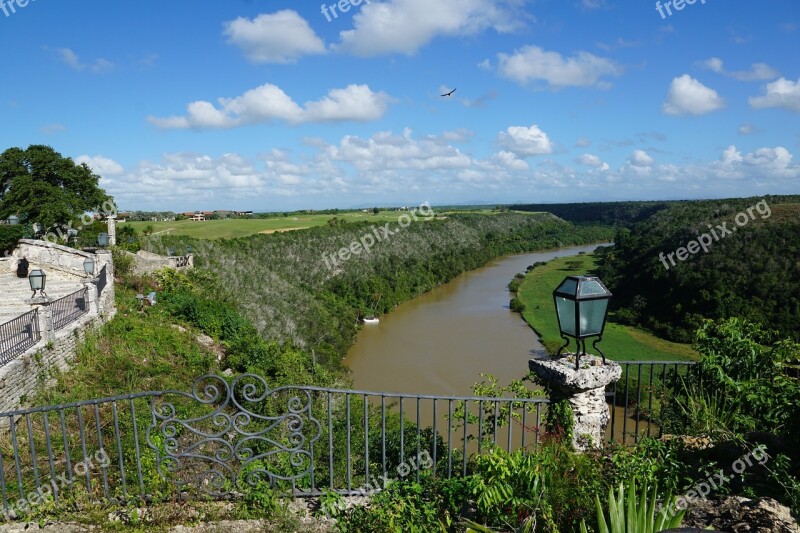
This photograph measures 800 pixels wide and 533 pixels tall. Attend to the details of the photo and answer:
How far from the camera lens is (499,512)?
2891 millimetres

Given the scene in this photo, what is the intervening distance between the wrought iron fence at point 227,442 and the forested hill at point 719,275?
996 inches

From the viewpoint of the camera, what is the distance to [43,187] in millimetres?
21016

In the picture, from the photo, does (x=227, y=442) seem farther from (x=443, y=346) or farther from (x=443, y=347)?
(x=443, y=346)

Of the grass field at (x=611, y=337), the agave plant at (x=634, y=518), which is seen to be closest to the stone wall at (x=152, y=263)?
the grass field at (x=611, y=337)

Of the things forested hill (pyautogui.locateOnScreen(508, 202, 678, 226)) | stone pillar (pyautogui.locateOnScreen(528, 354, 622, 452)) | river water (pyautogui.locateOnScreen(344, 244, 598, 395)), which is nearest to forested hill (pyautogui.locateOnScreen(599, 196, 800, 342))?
river water (pyautogui.locateOnScreen(344, 244, 598, 395))

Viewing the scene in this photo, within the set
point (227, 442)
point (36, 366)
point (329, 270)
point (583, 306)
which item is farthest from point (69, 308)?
point (329, 270)

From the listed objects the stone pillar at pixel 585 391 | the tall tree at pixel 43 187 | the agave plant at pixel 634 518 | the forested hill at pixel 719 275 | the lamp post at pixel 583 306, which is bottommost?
the forested hill at pixel 719 275

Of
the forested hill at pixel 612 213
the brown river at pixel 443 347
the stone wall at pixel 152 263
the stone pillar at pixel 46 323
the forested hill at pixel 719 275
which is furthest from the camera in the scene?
the forested hill at pixel 612 213

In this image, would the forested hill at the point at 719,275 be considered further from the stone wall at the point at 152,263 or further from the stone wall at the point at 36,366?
the stone wall at the point at 36,366

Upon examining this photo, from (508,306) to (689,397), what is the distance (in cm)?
3767

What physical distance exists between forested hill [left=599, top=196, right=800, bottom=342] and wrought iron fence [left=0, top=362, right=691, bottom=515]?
25.3 m

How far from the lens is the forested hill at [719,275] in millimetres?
29391

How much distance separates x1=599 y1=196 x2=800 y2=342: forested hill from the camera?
96.4 ft

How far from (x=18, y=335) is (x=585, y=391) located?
9.67 meters
